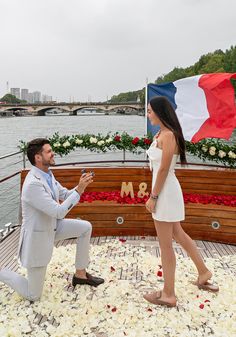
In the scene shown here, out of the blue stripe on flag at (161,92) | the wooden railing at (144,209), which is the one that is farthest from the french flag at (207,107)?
the wooden railing at (144,209)

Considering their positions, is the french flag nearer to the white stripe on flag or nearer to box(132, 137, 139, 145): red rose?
the white stripe on flag

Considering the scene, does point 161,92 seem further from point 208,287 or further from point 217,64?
point 217,64

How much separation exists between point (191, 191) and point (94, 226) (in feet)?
5.18

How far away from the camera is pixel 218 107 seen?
5.84 m

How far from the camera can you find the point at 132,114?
10369 centimetres

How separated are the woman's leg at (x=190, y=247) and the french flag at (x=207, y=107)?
2.36m

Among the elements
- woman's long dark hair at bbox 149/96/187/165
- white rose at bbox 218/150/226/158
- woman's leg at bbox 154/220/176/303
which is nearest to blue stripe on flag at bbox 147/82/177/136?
white rose at bbox 218/150/226/158

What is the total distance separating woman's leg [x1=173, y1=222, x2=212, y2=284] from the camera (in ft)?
11.8

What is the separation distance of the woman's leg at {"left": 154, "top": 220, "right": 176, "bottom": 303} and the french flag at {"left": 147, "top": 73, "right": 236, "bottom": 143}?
260cm

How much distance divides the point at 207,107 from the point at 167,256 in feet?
10.3

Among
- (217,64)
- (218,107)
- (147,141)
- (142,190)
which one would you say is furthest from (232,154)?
(217,64)

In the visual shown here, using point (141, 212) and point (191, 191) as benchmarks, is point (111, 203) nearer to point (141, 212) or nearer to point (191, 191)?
point (141, 212)

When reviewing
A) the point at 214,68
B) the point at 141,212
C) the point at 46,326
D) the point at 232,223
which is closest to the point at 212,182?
the point at 232,223

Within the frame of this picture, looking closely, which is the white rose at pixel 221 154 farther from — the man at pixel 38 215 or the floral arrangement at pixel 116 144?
the man at pixel 38 215
